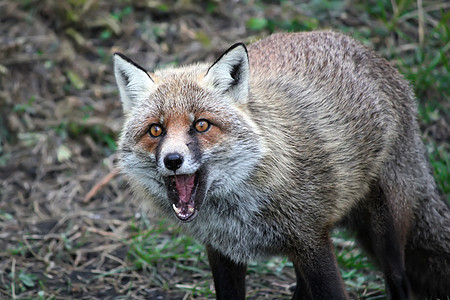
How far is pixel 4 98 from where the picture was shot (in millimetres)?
7500

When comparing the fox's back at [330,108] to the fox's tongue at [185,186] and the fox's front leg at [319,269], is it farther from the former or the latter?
the fox's tongue at [185,186]

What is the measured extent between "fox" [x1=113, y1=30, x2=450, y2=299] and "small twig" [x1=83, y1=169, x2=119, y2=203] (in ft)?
8.26

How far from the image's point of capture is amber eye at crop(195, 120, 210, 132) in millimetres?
3992

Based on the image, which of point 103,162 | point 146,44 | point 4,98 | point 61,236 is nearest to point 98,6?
point 146,44

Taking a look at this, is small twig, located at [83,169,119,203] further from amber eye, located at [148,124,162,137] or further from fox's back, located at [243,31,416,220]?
amber eye, located at [148,124,162,137]

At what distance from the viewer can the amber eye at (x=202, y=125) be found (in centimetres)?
399

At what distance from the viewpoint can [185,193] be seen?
3930mm

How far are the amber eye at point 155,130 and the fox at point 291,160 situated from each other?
0.01m

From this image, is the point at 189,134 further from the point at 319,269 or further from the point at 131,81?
the point at 319,269

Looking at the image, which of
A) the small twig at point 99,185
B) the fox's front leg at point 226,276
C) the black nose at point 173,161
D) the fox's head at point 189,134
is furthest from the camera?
the small twig at point 99,185

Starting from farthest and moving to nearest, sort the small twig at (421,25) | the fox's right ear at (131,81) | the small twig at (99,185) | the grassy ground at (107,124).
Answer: the small twig at (421,25)
the small twig at (99,185)
the grassy ground at (107,124)
the fox's right ear at (131,81)

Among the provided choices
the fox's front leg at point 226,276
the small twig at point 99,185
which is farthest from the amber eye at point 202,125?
the small twig at point 99,185

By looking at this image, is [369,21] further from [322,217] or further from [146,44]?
[322,217]

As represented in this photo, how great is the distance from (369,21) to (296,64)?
3882 millimetres
